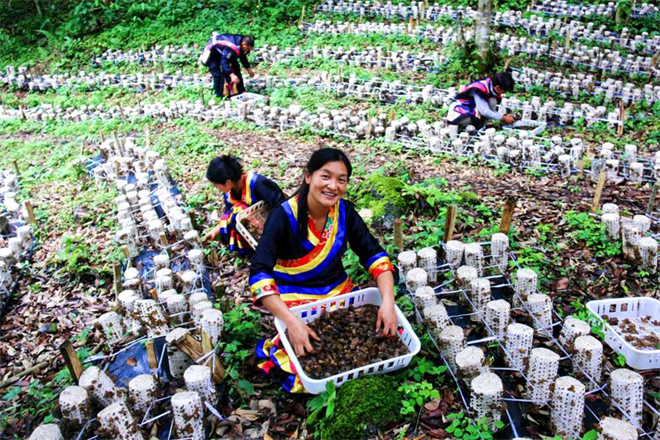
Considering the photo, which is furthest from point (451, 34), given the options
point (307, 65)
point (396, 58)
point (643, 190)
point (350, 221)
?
point (350, 221)

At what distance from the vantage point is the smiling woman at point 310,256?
114 inches

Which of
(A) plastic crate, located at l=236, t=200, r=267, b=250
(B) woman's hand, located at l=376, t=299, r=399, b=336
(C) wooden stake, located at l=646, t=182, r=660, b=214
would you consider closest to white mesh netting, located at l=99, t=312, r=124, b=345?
(A) plastic crate, located at l=236, t=200, r=267, b=250

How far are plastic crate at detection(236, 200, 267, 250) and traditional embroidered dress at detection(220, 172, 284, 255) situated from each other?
68mm

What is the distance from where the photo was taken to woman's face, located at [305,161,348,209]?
2900 mm

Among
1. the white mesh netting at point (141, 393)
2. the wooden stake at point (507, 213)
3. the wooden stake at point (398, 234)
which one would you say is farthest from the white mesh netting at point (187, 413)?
the wooden stake at point (507, 213)

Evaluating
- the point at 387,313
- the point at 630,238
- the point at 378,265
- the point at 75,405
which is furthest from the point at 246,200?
the point at 630,238

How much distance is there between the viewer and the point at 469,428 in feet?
8.35

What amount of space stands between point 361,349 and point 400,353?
0.77 feet

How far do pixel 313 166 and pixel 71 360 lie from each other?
177 cm

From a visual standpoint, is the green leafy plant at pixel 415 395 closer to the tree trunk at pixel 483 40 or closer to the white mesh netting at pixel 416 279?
the white mesh netting at pixel 416 279

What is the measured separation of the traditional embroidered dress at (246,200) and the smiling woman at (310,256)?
1.13 meters

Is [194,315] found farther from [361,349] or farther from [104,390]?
[361,349]

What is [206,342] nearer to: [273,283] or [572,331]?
[273,283]

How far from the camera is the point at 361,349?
2.91m
